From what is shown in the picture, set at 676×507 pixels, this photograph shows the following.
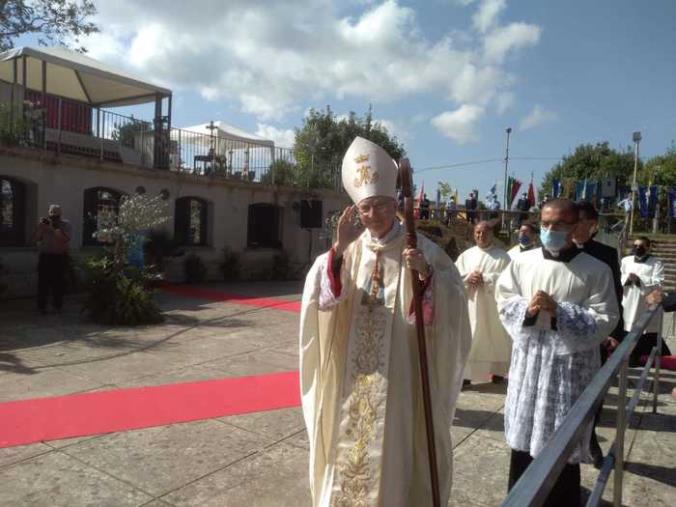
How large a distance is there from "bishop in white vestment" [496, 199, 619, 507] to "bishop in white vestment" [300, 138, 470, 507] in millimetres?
697

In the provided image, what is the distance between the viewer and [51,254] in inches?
379

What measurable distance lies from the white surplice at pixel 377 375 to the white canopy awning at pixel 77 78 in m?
13.6

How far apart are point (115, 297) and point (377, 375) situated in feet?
24.2

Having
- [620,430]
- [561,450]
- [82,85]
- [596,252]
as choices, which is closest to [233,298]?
[82,85]

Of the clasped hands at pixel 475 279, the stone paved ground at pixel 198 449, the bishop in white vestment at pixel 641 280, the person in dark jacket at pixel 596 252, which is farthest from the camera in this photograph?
the bishop in white vestment at pixel 641 280

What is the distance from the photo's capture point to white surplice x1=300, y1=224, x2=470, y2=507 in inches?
103

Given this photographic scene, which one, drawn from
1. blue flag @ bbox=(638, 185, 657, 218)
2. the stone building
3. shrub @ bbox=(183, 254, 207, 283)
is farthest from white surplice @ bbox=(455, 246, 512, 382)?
blue flag @ bbox=(638, 185, 657, 218)

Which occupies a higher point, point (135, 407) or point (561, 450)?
point (561, 450)

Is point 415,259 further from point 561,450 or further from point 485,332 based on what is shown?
point 485,332

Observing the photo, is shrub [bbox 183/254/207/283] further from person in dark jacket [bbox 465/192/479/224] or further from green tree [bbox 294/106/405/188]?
green tree [bbox 294/106/405/188]

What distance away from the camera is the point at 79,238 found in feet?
42.7

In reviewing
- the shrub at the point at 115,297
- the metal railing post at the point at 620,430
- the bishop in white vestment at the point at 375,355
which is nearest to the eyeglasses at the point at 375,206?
the bishop in white vestment at the point at 375,355

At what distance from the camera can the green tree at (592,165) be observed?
44.6 meters

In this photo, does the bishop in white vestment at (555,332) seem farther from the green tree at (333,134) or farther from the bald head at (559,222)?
the green tree at (333,134)
